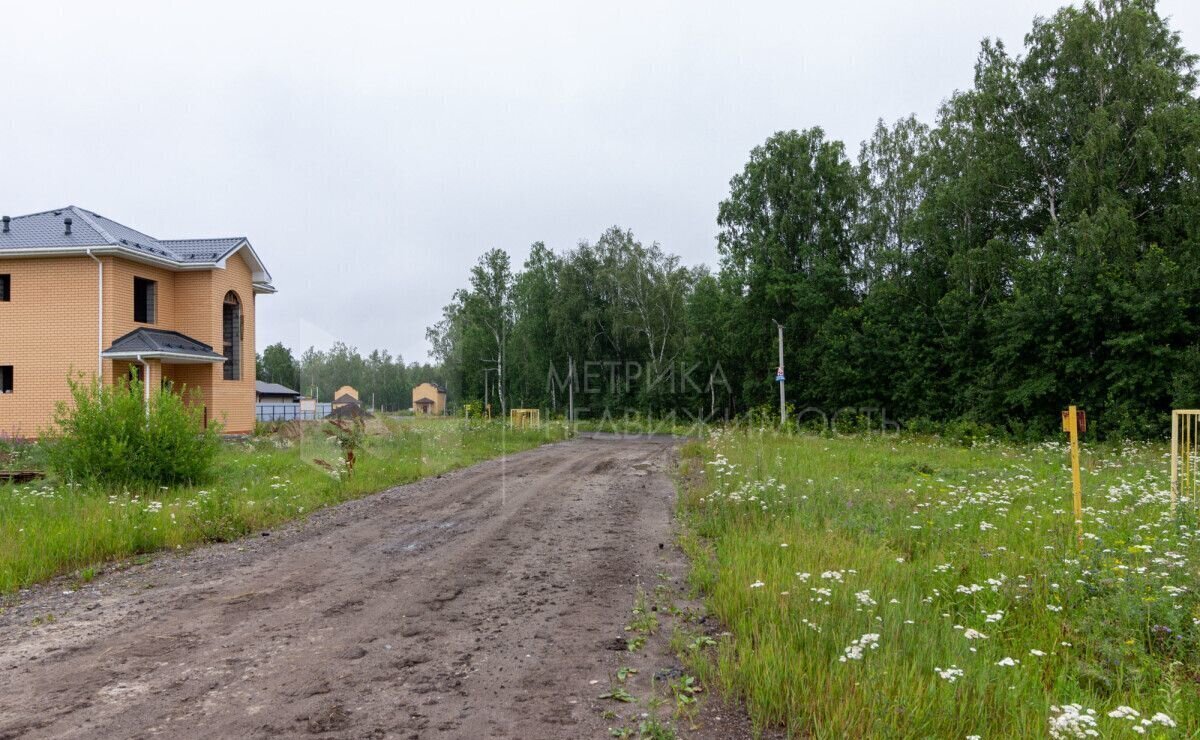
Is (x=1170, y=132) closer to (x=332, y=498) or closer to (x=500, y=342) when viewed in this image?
(x=332, y=498)

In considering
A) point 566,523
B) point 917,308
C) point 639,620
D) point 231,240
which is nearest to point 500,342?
point 231,240

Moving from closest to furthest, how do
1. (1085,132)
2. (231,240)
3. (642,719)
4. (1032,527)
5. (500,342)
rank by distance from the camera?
(642,719), (1032,527), (1085,132), (231,240), (500,342)

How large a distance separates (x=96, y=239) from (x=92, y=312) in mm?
2166

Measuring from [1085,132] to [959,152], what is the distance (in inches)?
174

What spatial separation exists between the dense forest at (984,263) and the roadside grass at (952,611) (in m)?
12.9

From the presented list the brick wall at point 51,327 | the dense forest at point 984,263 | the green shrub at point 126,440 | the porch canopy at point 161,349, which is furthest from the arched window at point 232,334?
the dense forest at point 984,263

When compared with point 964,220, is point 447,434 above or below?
below

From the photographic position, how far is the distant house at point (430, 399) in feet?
250

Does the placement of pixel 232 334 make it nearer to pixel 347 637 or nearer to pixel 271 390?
pixel 347 637

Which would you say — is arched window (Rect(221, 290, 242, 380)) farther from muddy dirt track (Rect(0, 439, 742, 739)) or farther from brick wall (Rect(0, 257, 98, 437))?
muddy dirt track (Rect(0, 439, 742, 739))

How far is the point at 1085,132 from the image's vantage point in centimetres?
2006

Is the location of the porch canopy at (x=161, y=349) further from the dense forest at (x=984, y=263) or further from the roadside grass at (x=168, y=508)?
the dense forest at (x=984, y=263)

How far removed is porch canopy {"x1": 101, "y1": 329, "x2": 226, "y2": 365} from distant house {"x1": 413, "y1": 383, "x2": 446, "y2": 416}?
174ft

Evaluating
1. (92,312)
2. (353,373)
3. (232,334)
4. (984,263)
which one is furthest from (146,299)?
(353,373)
